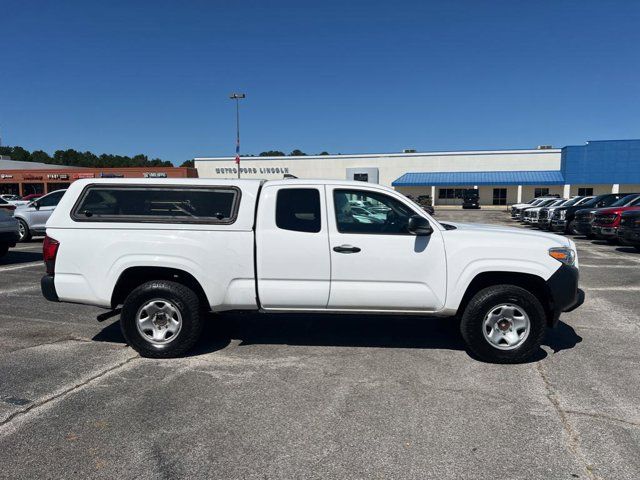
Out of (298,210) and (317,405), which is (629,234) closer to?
(298,210)

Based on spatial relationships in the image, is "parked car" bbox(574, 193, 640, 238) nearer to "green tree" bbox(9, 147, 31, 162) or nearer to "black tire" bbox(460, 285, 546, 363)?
"black tire" bbox(460, 285, 546, 363)

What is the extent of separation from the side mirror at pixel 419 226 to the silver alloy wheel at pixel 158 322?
8.52ft

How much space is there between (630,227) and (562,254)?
34.6 feet

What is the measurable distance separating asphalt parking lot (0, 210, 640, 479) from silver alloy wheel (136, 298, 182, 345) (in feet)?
0.84

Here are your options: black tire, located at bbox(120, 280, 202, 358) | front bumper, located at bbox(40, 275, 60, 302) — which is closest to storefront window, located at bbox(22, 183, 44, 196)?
front bumper, located at bbox(40, 275, 60, 302)

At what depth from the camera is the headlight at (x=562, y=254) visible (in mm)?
4902

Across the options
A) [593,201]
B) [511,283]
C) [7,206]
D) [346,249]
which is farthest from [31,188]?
[511,283]

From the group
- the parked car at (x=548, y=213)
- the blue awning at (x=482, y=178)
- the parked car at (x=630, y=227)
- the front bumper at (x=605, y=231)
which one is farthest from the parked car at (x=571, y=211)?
the blue awning at (x=482, y=178)

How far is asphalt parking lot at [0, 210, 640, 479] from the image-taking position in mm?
3166

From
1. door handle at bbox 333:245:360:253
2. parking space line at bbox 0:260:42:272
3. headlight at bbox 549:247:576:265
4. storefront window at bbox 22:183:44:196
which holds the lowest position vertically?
parking space line at bbox 0:260:42:272

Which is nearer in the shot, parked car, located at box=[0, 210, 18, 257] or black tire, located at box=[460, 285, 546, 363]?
black tire, located at box=[460, 285, 546, 363]

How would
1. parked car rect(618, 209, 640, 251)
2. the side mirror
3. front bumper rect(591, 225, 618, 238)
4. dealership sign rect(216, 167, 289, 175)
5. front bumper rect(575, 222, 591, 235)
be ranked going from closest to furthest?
the side mirror
parked car rect(618, 209, 640, 251)
front bumper rect(591, 225, 618, 238)
front bumper rect(575, 222, 591, 235)
dealership sign rect(216, 167, 289, 175)

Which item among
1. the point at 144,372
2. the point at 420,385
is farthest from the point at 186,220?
the point at 420,385

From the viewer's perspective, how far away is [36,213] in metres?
15.4
